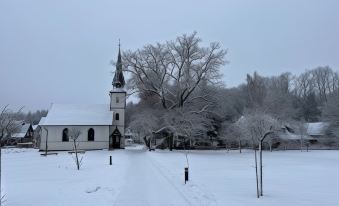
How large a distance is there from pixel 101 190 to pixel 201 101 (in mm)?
31769

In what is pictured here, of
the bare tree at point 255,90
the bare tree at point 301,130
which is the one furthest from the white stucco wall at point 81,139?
the bare tree at point 301,130

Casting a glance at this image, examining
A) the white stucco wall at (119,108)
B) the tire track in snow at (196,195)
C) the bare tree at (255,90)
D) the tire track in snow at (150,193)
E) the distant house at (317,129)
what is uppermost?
the bare tree at (255,90)

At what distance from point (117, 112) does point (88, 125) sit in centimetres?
529

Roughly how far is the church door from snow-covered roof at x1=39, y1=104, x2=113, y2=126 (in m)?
2.33

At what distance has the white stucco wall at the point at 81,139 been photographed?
47000mm

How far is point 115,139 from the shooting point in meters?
50.2

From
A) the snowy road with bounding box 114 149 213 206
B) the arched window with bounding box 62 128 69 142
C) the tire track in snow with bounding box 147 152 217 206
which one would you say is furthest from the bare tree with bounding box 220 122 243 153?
the tire track in snow with bounding box 147 152 217 206

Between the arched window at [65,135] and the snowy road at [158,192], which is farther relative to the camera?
the arched window at [65,135]

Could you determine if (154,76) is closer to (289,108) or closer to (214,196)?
(289,108)

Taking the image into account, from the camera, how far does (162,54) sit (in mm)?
41625

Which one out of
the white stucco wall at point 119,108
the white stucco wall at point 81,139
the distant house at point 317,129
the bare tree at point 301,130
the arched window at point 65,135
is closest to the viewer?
the white stucco wall at point 81,139

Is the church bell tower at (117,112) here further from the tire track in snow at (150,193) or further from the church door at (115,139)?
the tire track in snow at (150,193)

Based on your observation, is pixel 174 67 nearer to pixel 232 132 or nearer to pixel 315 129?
pixel 232 132

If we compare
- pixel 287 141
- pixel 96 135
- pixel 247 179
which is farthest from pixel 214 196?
pixel 287 141
